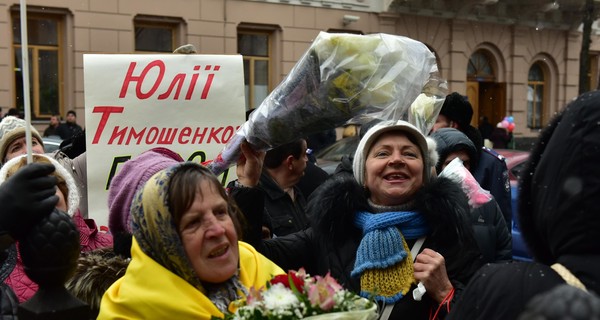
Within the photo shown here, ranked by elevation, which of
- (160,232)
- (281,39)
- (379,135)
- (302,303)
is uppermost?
(281,39)

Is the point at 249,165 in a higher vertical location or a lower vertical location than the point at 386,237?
higher

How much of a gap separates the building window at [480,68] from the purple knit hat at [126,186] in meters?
21.7

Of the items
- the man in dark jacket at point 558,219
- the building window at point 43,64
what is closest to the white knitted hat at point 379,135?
the man in dark jacket at point 558,219

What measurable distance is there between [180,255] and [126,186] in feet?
2.57

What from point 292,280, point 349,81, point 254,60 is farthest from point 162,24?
point 292,280

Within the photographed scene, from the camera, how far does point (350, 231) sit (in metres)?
3.20

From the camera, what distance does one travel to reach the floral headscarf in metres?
2.34

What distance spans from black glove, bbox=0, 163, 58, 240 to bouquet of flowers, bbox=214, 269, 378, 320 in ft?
1.80

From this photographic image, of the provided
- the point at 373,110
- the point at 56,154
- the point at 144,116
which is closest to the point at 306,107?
the point at 373,110

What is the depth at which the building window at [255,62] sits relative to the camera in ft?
64.8

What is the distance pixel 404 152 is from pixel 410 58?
0.64m

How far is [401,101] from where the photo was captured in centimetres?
267

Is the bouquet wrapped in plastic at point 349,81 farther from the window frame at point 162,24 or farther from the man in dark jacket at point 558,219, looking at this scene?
the window frame at point 162,24

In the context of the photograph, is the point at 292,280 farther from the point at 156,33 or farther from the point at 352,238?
the point at 156,33
